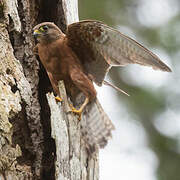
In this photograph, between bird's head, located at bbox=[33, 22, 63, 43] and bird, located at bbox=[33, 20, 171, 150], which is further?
bird's head, located at bbox=[33, 22, 63, 43]

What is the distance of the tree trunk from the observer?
330cm

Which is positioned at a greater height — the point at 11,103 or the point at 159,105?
the point at 11,103

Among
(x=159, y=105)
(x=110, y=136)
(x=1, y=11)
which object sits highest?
(x=1, y=11)

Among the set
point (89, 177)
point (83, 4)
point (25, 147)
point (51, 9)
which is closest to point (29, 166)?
point (25, 147)

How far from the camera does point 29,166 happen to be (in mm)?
3420

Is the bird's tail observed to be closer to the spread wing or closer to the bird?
the bird

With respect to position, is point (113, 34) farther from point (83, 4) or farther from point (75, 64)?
point (83, 4)

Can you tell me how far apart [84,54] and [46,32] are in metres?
0.47

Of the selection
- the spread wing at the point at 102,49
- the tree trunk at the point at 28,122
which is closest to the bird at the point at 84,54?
Answer: the spread wing at the point at 102,49

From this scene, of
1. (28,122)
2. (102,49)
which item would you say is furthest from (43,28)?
(28,122)

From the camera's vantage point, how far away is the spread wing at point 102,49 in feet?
12.5

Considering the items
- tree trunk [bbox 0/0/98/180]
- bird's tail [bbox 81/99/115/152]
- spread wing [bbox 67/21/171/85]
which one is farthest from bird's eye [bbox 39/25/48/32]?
bird's tail [bbox 81/99/115/152]

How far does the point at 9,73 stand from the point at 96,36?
3.25 feet

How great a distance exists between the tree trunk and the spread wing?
21.3 inches
